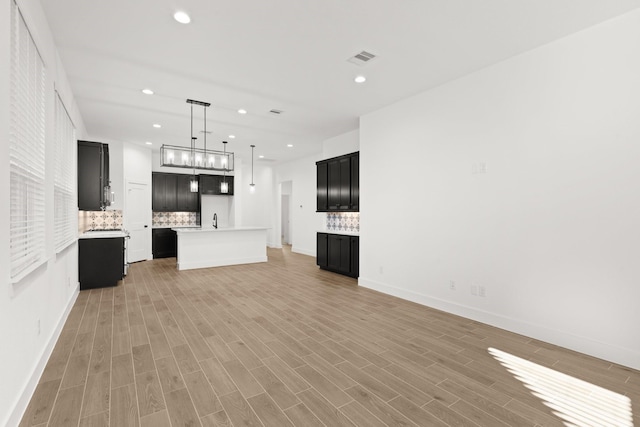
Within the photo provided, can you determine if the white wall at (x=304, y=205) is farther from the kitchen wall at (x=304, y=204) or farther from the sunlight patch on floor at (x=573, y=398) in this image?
the sunlight patch on floor at (x=573, y=398)

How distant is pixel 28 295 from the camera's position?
2.33m

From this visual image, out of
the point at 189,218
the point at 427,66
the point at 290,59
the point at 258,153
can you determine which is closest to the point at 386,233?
the point at 427,66

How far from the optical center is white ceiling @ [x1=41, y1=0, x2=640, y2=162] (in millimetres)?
2738

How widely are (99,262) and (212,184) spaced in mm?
4884

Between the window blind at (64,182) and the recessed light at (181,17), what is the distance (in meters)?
1.98

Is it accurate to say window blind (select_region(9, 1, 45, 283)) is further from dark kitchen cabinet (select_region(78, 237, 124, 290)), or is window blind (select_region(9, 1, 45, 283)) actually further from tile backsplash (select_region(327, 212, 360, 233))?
tile backsplash (select_region(327, 212, 360, 233))

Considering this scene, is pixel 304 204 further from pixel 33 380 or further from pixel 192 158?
pixel 33 380

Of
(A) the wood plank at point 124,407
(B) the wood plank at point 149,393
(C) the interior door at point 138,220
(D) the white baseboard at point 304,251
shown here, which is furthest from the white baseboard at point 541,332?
(C) the interior door at point 138,220

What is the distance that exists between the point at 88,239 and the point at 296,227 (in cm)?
623

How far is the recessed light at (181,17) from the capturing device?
279cm

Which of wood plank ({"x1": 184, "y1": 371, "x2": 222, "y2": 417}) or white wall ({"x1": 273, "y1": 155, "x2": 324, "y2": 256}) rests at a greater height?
white wall ({"x1": 273, "y1": 155, "x2": 324, "y2": 256})

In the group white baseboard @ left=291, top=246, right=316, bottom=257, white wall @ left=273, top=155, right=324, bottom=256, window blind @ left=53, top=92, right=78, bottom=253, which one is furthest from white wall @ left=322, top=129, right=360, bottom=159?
window blind @ left=53, top=92, right=78, bottom=253

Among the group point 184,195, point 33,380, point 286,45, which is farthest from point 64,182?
point 184,195

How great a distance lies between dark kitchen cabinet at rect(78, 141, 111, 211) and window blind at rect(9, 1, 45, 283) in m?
2.29
